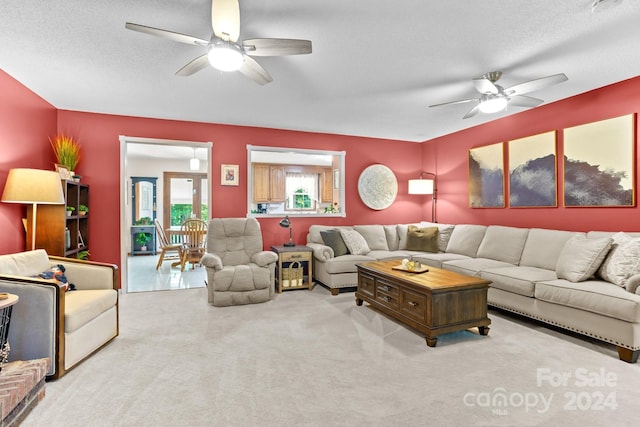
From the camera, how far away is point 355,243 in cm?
487

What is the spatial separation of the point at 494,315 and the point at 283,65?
3.47 metres

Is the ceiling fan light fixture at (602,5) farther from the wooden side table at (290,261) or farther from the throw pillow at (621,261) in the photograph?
the wooden side table at (290,261)

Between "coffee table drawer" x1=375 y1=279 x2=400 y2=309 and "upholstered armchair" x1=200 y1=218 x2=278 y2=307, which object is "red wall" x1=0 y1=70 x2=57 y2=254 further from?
"coffee table drawer" x1=375 y1=279 x2=400 y2=309

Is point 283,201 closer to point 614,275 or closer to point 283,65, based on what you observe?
point 283,65

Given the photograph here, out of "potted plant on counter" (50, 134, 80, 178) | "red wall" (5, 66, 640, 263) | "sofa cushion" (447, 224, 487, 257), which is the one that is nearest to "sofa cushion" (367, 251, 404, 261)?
"sofa cushion" (447, 224, 487, 257)

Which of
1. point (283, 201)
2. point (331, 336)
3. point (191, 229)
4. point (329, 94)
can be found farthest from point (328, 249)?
point (283, 201)

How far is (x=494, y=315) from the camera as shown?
3.61m

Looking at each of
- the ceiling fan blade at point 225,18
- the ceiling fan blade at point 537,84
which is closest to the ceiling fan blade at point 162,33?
the ceiling fan blade at point 225,18

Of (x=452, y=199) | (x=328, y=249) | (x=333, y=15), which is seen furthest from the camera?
(x=452, y=199)

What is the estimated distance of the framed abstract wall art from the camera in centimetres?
405

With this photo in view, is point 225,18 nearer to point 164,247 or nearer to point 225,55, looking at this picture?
point 225,55

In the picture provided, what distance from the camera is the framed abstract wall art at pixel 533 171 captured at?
159 inches

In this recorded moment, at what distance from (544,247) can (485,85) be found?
2.05 metres

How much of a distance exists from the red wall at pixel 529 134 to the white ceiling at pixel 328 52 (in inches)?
9.4
